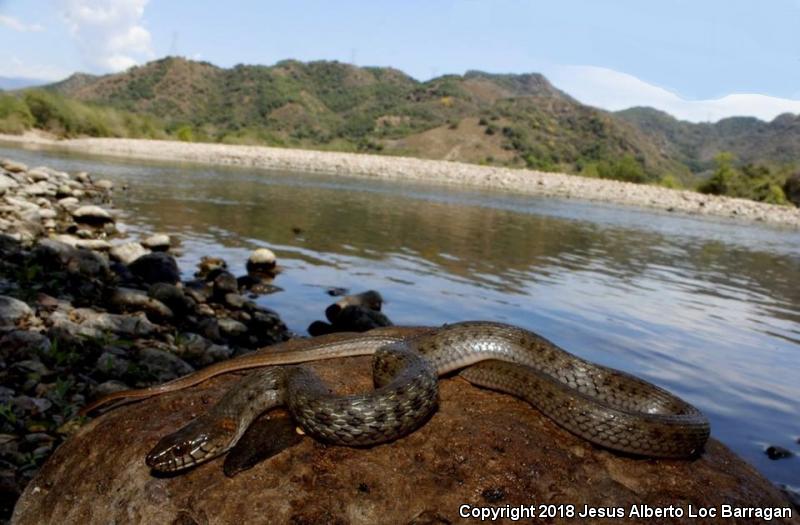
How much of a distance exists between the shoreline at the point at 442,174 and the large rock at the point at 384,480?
52.5m

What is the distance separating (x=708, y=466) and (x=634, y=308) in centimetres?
1061

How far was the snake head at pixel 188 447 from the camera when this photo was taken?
3592mm

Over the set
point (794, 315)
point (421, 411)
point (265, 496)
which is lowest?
point (794, 315)

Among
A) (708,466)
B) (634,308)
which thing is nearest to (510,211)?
(634,308)

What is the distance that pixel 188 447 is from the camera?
3.62 metres

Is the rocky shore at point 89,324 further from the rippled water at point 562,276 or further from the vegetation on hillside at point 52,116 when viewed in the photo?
the vegetation on hillside at point 52,116

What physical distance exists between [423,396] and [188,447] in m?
1.51

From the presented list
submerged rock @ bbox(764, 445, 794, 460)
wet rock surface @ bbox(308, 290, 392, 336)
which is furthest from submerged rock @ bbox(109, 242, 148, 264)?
submerged rock @ bbox(764, 445, 794, 460)

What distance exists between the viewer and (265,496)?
3.46 m

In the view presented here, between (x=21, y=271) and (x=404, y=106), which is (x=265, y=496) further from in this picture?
(x=404, y=106)

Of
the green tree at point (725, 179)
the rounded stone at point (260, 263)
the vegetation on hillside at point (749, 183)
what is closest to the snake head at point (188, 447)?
the rounded stone at point (260, 263)

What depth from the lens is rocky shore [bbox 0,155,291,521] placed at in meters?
5.75

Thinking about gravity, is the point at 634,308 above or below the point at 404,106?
below

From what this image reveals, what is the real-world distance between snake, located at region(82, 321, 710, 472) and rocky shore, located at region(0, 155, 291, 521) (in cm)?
156
